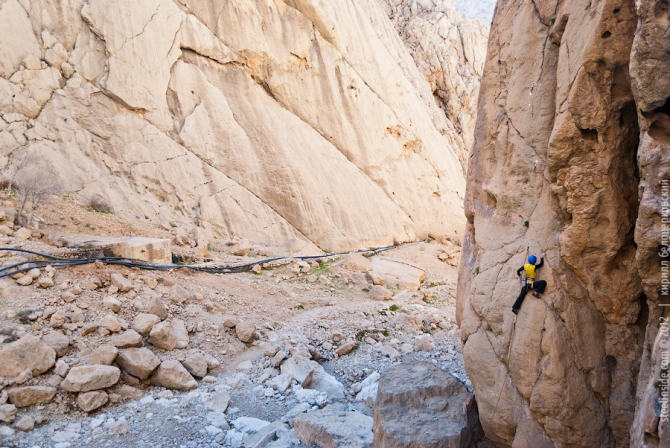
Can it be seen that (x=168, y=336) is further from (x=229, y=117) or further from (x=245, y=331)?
(x=229, y=117)

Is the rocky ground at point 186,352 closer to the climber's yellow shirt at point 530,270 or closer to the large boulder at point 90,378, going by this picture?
the large boulder at point 90,378

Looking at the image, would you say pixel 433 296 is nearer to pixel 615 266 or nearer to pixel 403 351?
pixel 403 351

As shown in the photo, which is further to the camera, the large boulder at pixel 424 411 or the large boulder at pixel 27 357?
the large boulder at pixel 27 357

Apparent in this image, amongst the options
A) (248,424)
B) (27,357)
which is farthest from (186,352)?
(27,357)

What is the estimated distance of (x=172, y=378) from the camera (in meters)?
6.95

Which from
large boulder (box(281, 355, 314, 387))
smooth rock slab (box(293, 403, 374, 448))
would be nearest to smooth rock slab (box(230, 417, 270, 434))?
smooth rock slab (box(293, 403, 374, 448))

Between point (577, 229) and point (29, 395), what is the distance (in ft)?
23.6

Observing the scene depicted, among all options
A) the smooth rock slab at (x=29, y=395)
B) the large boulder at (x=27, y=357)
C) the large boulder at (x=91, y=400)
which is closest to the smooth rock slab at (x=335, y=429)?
the large boulder at (x=91, y=400)

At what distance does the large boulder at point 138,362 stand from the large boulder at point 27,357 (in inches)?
38.1

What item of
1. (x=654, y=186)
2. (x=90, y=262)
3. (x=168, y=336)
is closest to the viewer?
(x=654, y=186)

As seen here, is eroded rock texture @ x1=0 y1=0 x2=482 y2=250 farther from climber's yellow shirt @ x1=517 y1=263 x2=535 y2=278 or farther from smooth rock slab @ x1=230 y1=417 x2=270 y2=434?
climber's yellow shirt @ x1=517 y1=263 x2=535 y2=278

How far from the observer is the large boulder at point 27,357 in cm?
618

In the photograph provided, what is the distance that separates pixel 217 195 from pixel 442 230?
11372 mm

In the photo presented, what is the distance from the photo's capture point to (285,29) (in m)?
20.0
